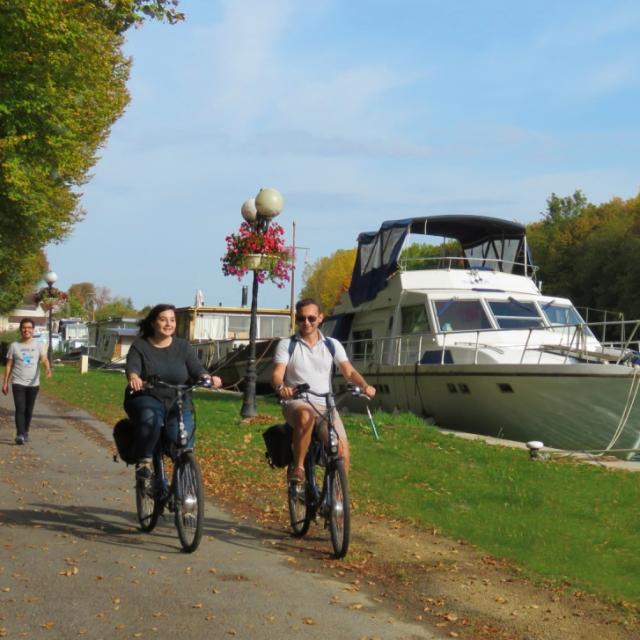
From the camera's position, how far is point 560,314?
73.2 feet

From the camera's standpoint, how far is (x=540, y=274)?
82.8m

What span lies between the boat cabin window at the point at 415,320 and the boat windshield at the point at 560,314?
2.54 meters

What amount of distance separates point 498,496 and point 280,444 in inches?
140

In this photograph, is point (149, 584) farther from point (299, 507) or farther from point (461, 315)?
point (461, 315)

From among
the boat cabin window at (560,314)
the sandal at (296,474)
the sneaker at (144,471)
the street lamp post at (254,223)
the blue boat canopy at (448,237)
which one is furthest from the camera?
the blue boat canopy at (448,237)

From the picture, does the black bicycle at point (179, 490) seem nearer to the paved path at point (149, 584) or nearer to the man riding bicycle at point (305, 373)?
the paved path at point (149, 584)

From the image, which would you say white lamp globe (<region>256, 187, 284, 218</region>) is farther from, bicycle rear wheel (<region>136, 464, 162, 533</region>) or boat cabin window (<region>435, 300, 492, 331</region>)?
bicycle rear wheel (<region>136, 464, 162, 533</region>)

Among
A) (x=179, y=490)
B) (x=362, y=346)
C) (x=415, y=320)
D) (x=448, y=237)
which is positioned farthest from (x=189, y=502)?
(x=448, y=237)

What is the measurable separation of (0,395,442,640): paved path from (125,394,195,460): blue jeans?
742 mm

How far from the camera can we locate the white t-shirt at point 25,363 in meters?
14.5

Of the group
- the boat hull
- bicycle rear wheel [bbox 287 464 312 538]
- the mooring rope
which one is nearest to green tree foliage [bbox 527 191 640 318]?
the boat hull

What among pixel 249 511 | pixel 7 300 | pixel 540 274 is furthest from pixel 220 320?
pixel 540 274

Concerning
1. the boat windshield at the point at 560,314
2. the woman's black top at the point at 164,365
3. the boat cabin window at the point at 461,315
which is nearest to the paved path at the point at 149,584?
the woman's black top at the point at 164,365

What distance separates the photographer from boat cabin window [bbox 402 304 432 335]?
21.9 meters
